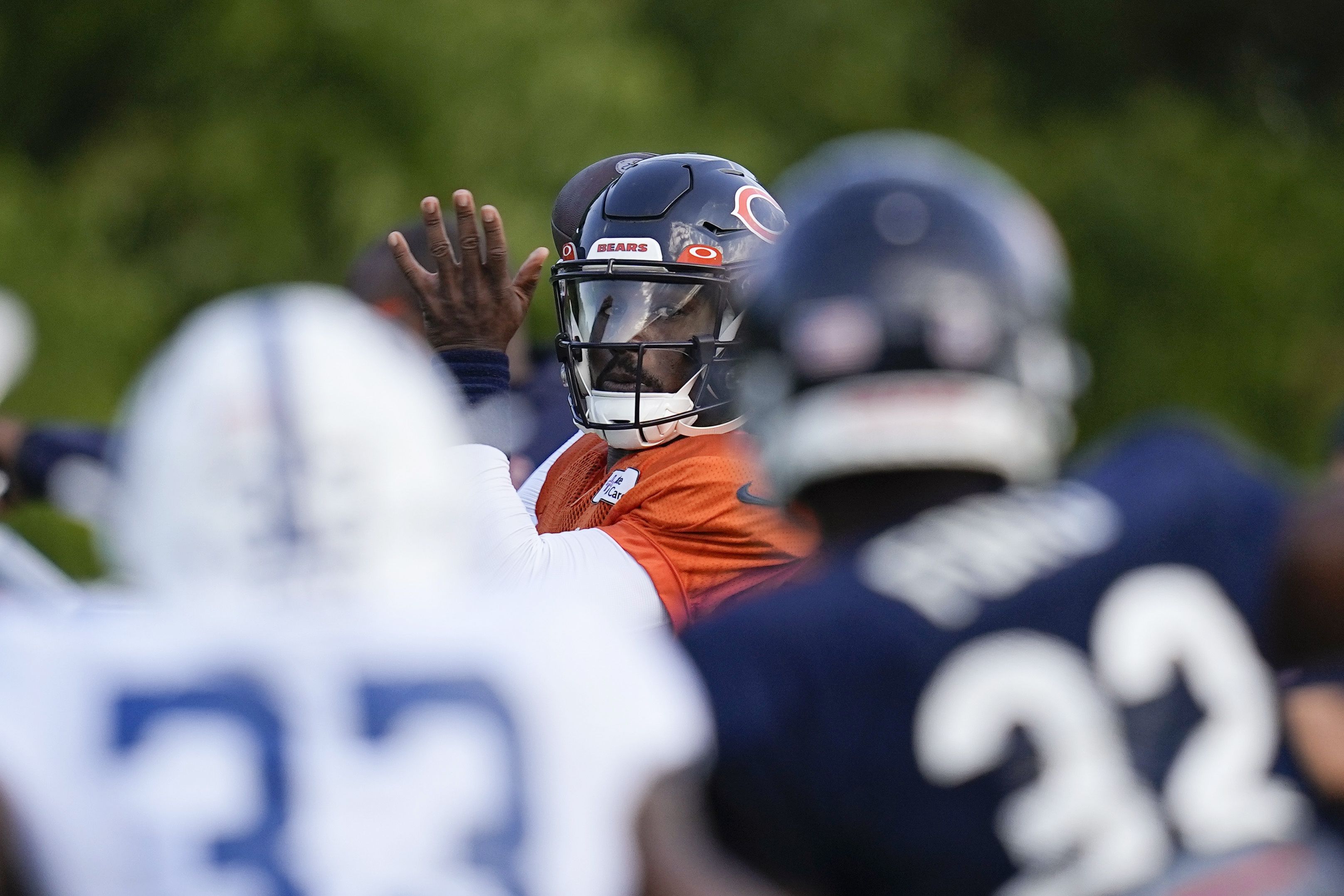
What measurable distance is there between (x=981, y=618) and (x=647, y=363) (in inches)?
64.7

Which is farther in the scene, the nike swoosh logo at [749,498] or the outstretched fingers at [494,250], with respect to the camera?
the outstretched fingers at [494,250]

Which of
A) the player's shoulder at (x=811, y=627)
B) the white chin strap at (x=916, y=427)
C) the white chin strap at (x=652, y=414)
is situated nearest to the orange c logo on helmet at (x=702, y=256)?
the white chin strap at (x=652, y=414)

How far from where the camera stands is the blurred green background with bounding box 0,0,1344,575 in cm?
1124

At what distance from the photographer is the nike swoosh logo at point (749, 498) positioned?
303 cm

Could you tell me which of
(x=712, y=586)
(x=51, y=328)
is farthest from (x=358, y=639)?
(x=51, y=328)

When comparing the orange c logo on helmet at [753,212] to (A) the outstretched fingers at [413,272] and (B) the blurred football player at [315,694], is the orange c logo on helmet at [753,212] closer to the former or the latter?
(A) the outstretched fingers at [413,272]

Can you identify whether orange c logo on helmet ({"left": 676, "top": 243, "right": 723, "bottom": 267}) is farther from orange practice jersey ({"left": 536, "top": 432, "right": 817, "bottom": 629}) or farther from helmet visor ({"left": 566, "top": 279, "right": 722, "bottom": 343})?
orange practice jersey ({"left": 536, "top": 432, "right": 817, "bottom": 629})

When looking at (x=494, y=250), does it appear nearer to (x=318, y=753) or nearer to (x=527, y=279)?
(x=527, y=279)

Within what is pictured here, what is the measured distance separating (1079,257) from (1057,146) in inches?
48.0

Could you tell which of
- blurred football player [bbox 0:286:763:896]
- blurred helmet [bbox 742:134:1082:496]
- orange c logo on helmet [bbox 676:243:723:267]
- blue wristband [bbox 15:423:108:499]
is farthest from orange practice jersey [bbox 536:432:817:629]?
blue wristband [bbox 15:423:108:499]

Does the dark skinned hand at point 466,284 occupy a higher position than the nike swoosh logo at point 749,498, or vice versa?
the dark skinned hand at point 466,284

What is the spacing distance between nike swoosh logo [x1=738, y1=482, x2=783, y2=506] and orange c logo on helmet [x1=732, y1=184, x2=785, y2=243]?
511 mm

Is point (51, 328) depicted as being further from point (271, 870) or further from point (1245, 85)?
point (1245, 85)

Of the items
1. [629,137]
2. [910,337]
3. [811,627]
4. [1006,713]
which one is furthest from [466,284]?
[629,137]
